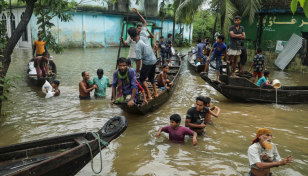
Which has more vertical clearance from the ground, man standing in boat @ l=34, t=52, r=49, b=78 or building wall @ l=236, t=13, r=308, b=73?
building wall @ l=236, t=13, r=308, b=73

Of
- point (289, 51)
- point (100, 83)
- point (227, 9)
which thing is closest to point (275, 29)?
point (289, 51)

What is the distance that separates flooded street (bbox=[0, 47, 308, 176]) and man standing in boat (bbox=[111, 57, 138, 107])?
73cm

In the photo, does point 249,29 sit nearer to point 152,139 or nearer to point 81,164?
point 152,139

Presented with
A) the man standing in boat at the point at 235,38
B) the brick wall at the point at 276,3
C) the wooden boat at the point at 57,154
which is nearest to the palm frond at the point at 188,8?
the brick wall at the point at 276,3

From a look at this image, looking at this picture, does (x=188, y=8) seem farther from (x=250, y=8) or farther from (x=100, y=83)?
(x=100, y=83)

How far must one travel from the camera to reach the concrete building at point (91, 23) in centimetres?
2056

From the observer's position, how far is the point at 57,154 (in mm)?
3549

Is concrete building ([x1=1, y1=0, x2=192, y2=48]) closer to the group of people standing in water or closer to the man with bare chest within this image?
the group of people standing in water

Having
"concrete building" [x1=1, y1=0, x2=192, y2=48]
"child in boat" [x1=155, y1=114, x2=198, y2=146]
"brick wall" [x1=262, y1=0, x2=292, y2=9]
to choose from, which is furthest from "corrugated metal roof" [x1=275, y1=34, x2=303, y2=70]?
"concrete building" [x1=1, y1=0, x2=192, y2=48]

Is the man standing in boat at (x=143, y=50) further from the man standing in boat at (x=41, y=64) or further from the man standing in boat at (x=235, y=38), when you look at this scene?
the man standing in boat at (x=41, y=64)

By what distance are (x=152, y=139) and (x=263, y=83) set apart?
4.27 meters

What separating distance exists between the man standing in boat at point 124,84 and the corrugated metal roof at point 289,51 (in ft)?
34.5

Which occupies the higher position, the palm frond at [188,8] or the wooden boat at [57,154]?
the palm frond at [188,8]

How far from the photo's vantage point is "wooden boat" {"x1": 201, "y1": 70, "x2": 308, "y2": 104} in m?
7.36
